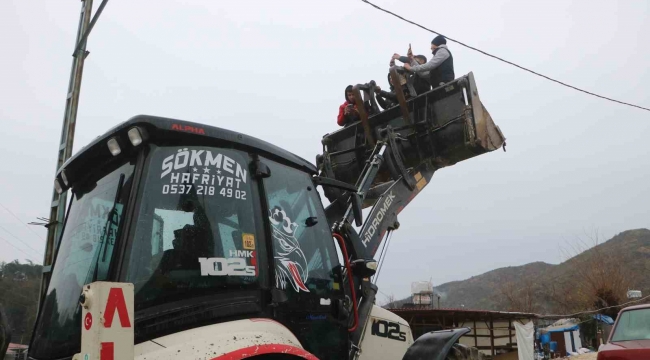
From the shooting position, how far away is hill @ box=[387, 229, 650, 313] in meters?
24.8

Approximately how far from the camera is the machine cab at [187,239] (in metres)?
3.16

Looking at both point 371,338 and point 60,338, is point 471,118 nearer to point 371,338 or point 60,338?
point 371,338

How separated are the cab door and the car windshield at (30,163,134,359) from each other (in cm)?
101

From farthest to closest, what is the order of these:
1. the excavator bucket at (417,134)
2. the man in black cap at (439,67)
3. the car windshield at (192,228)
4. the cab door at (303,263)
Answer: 1. the man in black cap at (439,67)
2. the excavator bucket at (417,134)
3. the cab door at (303,263)
4. the car windshield at (192,228)

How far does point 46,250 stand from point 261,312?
500 centimetres

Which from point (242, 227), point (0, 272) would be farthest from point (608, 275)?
point (0, 272)

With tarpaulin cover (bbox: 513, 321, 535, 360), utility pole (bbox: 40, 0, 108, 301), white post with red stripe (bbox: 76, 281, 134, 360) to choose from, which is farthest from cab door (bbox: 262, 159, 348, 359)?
tarpaulin cover (bbox: 513, 321, 535, 360)

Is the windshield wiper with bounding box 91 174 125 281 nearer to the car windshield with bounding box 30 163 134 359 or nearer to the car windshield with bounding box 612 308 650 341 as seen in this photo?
the car windshield with bounding box 30 163 134 359

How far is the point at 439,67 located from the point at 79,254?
16.0ft

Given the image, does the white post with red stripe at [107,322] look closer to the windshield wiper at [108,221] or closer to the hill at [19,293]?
the windshield wiper at [108,221]

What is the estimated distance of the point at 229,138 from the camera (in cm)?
374

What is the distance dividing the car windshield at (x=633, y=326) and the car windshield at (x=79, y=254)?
23.3ft

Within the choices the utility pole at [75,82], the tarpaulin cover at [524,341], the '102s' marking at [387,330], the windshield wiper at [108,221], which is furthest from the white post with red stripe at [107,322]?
the tarpaulin cover at [524,341]

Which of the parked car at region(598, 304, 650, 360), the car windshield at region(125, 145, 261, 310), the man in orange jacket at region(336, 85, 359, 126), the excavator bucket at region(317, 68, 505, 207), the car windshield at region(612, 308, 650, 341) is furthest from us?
the car windshield at region(612, 308, 650, 341)
